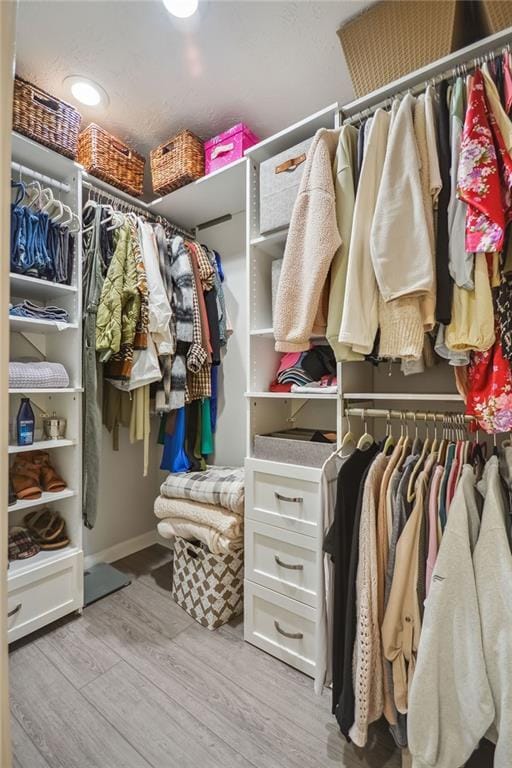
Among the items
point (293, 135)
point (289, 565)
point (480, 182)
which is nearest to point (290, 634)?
point (289, 565)

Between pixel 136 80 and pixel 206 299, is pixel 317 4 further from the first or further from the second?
pixel 206 299

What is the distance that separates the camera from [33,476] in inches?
67.3

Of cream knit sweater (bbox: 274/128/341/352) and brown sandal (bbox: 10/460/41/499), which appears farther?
brown sandal (bbox: 10/460/41/499)

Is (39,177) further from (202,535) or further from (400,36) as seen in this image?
(202,535)

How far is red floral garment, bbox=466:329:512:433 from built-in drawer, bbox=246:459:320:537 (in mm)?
621

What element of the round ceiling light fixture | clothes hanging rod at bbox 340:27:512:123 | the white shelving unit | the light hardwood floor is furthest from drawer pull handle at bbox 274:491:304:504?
the round ceiling light fixture

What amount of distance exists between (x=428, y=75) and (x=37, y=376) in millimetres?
1857

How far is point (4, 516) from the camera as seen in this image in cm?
39

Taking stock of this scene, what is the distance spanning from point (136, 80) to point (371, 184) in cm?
122

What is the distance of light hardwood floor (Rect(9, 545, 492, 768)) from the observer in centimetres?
110

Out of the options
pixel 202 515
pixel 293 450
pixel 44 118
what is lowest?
pixel 202 515

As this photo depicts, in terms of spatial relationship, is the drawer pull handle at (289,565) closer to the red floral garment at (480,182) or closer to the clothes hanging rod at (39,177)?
the red floral garment at (480,182)

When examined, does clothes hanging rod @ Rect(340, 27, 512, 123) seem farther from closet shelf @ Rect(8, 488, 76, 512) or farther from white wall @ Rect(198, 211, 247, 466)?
Answer: closet shelf @ Rect(8, 488, 76, 512)

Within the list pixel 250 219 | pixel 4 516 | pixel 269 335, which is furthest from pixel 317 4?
pixel 4 516
